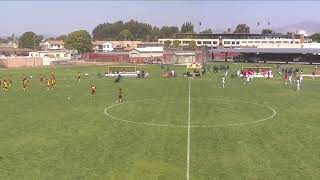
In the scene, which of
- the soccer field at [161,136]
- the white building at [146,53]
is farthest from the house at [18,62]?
the soccer field at [161,136]

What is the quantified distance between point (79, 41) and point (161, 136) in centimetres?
14471

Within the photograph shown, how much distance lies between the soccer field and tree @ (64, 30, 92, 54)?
117 m

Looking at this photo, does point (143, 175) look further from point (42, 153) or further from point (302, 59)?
point (302, 59)

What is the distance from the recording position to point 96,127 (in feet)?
111

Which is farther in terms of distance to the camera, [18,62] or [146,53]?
[146,53]

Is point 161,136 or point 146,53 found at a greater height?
point 146,53

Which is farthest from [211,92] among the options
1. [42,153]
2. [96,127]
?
[42,153]

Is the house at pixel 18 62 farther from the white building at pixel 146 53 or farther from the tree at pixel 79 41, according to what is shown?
the tree at pixel 79 41

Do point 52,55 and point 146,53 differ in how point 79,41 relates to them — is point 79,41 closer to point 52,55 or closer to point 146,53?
point 52,55

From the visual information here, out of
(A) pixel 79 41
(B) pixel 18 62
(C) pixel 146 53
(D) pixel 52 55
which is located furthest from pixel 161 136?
(A) pixel 79 41

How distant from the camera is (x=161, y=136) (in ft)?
101

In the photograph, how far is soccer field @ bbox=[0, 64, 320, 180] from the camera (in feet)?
76.5

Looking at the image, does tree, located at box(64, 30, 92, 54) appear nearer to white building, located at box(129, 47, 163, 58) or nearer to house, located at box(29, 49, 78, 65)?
house, located at box(29, 49, 78, 65)

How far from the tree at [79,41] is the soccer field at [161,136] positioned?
117m
